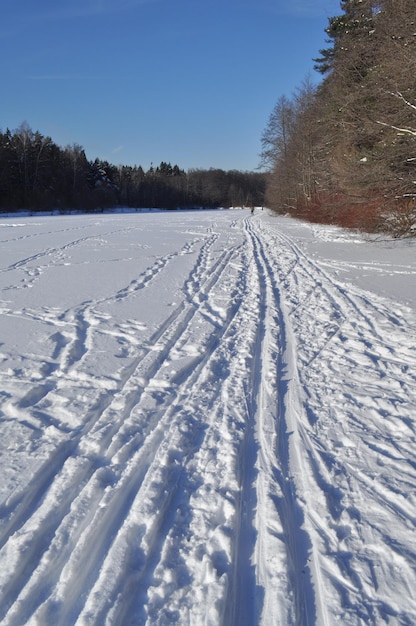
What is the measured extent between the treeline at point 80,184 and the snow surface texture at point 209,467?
53.4 metres

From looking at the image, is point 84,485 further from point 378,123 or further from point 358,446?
point 378,123

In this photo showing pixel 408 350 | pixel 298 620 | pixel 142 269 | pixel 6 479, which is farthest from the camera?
pixel 142 269

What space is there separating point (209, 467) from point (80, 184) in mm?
70691

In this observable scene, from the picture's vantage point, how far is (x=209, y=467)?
9.34ft

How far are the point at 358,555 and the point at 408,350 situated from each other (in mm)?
3093

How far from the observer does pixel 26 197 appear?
54.6m

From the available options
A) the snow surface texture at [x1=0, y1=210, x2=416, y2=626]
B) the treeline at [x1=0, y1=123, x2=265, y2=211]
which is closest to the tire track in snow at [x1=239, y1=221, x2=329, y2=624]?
the snow surface texture at [x1=0, y1=210, x2=416, y2=626]

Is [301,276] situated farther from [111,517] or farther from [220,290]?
[111,517]

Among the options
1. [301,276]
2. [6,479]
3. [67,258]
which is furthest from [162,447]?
[67,258]

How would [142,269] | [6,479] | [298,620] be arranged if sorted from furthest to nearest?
[142,269] → [6,479] → [298,620]

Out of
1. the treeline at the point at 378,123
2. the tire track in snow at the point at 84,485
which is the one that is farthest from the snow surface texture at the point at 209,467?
the treeline at the point at 378,123

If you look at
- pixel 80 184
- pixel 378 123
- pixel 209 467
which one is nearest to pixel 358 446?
pixel 209 467

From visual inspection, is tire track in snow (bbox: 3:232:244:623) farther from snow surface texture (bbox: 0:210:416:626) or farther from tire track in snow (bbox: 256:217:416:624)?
tire track in snow (bbox: 256:217:416:624)

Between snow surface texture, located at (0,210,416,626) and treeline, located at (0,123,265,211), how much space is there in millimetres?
53376
